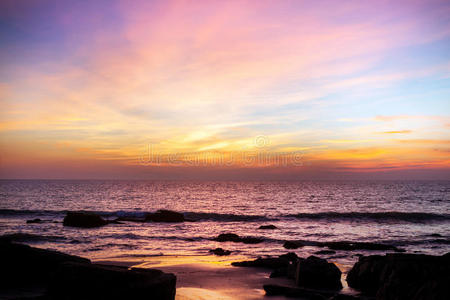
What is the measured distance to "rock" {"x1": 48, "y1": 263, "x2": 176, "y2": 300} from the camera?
8453 millimetres

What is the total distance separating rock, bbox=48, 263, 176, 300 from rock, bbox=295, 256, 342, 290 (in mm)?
6962

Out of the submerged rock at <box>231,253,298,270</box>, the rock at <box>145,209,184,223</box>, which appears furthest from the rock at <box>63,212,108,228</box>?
the submerged rock at <box>231,253,298,270</box>

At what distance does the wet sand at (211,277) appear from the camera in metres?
12.6

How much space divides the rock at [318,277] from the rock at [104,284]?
22.8 ft

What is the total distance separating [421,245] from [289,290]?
20909mm

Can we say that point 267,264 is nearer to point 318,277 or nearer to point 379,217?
point 318,277

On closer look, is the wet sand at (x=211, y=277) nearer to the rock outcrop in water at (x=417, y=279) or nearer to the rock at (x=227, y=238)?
the rock outcrop in water at (x=417, y=279)

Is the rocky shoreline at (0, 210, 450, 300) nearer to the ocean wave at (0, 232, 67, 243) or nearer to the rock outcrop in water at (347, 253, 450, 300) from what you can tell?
the rock outcrop in water at (347, 253, 450, 300)

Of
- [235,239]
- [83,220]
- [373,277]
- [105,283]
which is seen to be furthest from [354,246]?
[83,220]

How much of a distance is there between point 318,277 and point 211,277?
4922mm

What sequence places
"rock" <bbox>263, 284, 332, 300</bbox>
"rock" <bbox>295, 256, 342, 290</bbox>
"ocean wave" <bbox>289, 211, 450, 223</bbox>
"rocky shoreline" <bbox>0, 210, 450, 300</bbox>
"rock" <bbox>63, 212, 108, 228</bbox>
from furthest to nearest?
"ocean wave" <bbox>289, 211, 450, 223</bbox> → "rock" <bbox>63, 212, 108, 228</bbox> → "rock" <bbox>295, 256, 342, 290</bbox> → "rock" <bbox>263, 284, 332, 300</bbox> → "rocky shoreline" <bbox>0, 210, 450, 300</bbox>

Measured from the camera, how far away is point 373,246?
25.4 m

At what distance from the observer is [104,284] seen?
848 cm

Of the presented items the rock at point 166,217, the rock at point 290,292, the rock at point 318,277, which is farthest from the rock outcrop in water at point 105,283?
the rock at point 166,217
